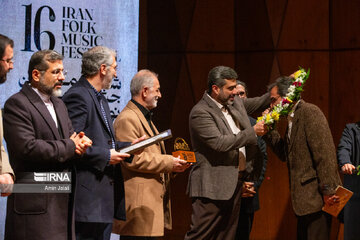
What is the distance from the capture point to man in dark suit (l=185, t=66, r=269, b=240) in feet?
13.9

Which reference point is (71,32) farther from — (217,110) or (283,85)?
(283,85)

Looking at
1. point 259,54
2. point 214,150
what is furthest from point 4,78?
point 259,54

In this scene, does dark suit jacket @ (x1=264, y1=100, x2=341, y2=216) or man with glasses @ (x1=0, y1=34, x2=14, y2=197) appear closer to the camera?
man with glasses @ (x1=0, y1=34, x2=14, y2=197)

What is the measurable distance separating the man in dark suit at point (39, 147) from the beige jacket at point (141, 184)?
733mm

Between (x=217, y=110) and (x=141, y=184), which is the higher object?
(x=217, y=110)

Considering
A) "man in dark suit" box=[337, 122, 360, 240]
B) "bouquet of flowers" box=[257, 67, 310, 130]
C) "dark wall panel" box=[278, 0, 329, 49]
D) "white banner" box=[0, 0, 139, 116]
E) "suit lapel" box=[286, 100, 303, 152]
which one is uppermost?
"dark wall panel" box=[278, 0, 329, 49]

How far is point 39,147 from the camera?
114 inches

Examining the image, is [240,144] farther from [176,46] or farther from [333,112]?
[176,46]

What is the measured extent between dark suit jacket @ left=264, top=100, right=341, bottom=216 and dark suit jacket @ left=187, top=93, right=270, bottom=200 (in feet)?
1.15

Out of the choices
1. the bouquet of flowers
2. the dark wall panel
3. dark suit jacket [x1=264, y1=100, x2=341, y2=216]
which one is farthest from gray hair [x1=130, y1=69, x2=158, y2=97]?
the dark wall panel

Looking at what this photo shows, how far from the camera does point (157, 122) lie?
6266mm

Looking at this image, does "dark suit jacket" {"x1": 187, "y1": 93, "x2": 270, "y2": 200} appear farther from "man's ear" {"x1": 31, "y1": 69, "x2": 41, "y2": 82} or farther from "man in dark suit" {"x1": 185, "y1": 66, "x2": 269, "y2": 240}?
"man's ear" {"x1": 31, "y1": 69, "x2": 41, "y2": 82}

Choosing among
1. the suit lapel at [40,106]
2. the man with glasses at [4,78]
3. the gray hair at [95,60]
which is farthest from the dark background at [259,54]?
the man with glasses at [4,78]

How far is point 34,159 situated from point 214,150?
67.3 inches
